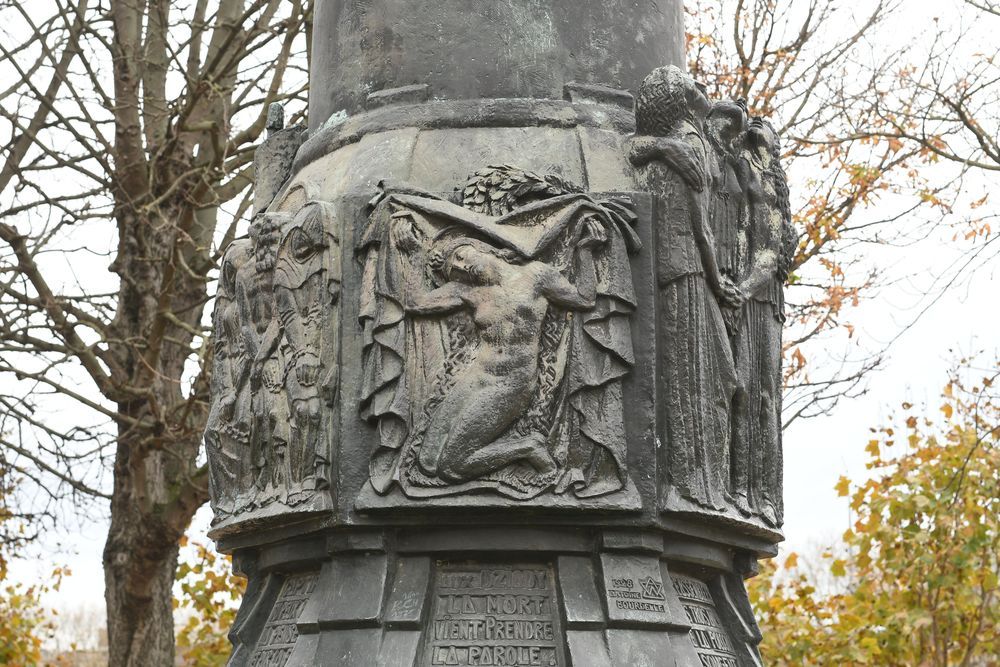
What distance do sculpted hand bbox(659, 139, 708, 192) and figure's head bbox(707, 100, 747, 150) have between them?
1.44 feet

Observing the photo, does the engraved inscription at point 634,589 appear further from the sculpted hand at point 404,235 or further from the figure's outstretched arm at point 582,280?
the sculpted hand at point 404,235

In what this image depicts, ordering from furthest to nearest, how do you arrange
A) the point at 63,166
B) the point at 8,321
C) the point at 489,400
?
1. the point at 63,166
2. the point at 8,321
3. the point at 489,400

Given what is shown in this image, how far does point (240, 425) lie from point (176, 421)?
20.7ft

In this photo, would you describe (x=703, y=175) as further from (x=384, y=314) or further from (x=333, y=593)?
(x=333, y=593)

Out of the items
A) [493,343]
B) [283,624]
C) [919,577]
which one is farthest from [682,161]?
[919,577]

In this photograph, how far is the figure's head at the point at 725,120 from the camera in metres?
6.50

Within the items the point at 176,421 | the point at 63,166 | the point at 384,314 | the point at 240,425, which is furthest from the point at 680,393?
the point at 63,166

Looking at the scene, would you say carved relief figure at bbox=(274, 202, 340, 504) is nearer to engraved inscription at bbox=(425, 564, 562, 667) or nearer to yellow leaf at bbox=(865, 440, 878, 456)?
engraved inscription at bbox=(425, 564, 562, 667)

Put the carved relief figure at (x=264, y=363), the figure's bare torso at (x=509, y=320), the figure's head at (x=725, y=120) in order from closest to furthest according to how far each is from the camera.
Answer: the figure's bare torso at (x=509, y=320)
the carved relief figure at (x=264, y=363)
the figure's head at (x=725, y=120)

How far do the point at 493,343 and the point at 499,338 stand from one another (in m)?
0.03

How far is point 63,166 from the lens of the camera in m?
13.2

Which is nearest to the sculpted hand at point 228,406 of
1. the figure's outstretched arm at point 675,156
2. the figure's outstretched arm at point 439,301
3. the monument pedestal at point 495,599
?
the monument pedestal at point 495,599

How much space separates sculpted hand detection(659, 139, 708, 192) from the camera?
6.08 m

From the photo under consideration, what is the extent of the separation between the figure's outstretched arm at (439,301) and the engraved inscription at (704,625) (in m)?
1.45
